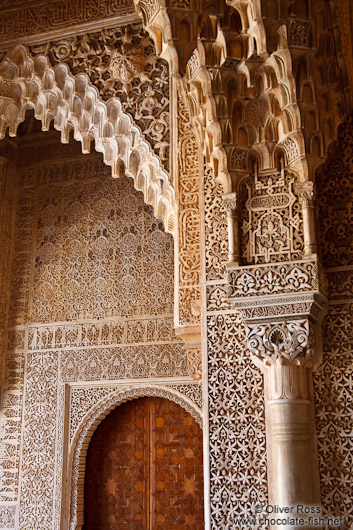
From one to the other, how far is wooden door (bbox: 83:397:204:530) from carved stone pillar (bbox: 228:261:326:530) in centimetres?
242

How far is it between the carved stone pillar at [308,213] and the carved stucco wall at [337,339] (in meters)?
0.15

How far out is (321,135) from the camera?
10.2 feet

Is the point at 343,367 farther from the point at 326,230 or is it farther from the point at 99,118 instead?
the point at 99,118

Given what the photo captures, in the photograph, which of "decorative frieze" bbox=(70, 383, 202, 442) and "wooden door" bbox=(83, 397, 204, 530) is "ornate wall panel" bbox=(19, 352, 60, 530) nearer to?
"decorative frieze" bbox=(70, 383, 202, 442)

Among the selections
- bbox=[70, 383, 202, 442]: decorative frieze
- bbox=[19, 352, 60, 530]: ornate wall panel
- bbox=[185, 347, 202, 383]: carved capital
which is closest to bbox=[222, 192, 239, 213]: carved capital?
bbox=[185, 347, 202, 383]: carved capital

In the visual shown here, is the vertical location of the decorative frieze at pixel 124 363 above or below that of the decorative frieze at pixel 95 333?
below

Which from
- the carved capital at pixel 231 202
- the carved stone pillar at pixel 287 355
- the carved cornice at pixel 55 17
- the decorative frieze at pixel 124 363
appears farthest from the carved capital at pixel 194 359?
the carved cornice at pixel 55 17

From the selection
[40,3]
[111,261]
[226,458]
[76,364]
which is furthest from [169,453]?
[40,3]

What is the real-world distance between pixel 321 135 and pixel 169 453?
3.22m

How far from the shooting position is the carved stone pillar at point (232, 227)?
10.1 feet

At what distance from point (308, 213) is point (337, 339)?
2.07 feet

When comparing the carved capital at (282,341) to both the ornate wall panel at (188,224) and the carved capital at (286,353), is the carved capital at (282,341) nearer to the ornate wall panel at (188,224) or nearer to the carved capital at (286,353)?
the carved capital at (286,353)

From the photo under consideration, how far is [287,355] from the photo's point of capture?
2.91 meters

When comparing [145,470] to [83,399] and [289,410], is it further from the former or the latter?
[289,410]
